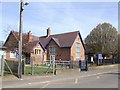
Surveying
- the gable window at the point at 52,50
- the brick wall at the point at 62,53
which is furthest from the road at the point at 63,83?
the gable window at the point at 52,50

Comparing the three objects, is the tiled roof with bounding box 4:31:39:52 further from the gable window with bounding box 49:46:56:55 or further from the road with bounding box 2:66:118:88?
the road with bounding box 2:66:118:88

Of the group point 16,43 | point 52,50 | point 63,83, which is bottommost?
point 63,83

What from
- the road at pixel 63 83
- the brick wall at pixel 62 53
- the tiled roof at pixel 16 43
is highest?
the tiled roof at pixel 16 43

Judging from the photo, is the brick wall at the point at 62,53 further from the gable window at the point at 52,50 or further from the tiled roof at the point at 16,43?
the tiled roof at the point at 16,43

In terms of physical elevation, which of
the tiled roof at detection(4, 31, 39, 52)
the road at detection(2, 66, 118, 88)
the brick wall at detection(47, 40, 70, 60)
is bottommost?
the road at detection(2, 66, 118, 88)

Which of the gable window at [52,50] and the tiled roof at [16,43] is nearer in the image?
the tiled roof at [16,43]

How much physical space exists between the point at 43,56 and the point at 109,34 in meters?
24.3

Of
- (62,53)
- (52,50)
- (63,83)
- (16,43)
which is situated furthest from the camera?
(52,50)

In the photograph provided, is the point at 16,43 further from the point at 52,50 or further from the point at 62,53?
the point at 62,53

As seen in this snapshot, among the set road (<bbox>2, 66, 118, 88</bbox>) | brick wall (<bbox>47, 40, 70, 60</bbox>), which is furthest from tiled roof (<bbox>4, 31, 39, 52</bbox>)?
road (<bbox>2, 66, 118, 88</bbox>)

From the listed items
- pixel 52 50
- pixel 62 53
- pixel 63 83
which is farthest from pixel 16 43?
pixel 63 83

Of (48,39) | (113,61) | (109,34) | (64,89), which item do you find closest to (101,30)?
(109,34)

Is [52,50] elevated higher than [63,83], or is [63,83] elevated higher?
[52,50]

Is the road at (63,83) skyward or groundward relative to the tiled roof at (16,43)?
groundward
